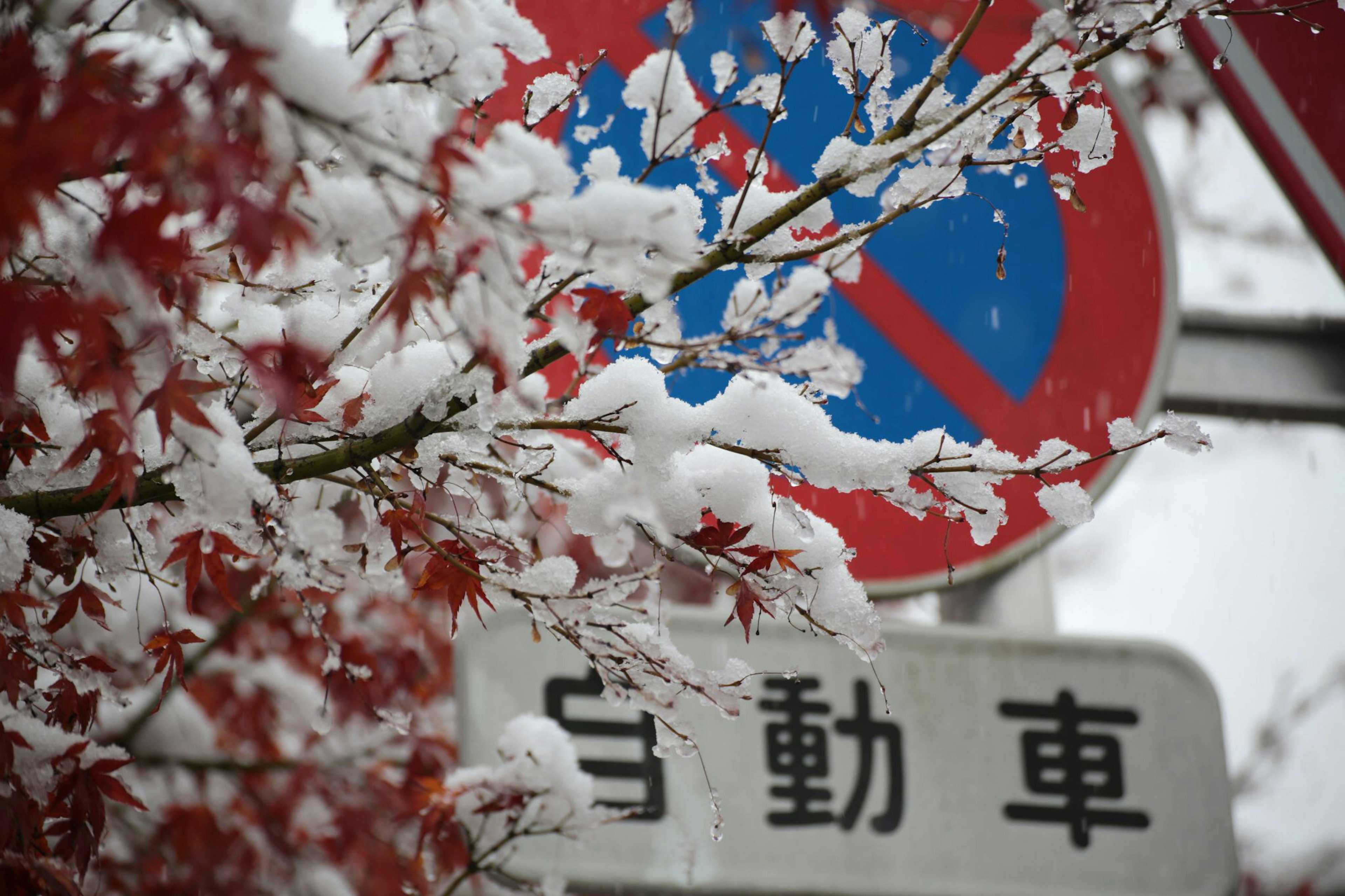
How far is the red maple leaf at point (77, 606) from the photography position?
4.52 ft

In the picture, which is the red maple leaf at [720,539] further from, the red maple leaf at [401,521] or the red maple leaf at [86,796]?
the red maple leaf at [86,796]

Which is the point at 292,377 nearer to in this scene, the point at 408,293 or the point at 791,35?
the point at 408,293

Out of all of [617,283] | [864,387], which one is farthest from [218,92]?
[864,387]

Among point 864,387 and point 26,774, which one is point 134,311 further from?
point 864,387

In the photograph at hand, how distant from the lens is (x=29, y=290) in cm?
108

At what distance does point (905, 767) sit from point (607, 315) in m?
1.45

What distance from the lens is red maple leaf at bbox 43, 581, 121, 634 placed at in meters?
1.38

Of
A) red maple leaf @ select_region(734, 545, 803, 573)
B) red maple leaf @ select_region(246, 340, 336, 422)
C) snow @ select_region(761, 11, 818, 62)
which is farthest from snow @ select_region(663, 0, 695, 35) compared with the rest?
red maple leaf @ select_region(734, 545, 803, 573)

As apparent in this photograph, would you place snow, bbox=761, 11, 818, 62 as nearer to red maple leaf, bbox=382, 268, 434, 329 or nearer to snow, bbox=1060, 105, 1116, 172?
snow, bbox=1060, 105, 1116, 172

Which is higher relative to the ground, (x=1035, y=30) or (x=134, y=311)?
(x=1035, y=30)

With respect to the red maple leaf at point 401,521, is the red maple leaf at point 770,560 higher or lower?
lower

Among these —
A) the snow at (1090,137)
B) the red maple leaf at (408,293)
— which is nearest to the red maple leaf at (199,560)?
the red maple leaf at (408,293)

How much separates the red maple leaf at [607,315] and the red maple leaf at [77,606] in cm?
83

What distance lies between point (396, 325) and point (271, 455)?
0.58 m
